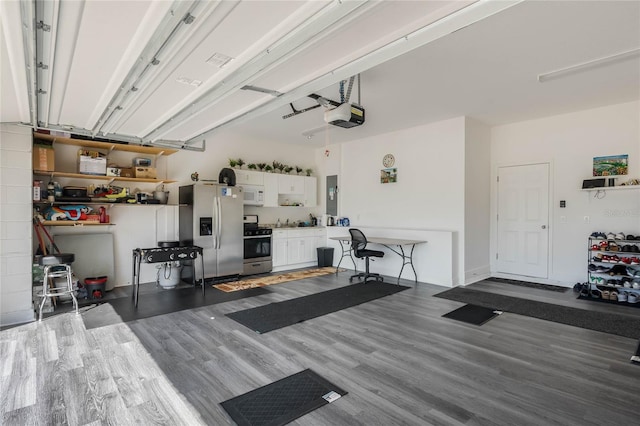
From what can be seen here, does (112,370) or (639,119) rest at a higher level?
(639,119)

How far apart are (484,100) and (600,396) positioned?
3930mm

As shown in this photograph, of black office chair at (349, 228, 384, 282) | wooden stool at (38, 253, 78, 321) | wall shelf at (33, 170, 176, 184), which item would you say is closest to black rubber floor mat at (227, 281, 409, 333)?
black office chair at (349, 228, 384, 282)

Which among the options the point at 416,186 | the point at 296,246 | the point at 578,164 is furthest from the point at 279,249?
the point at 578,164

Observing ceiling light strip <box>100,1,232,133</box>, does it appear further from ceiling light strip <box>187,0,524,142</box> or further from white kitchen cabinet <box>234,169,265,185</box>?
white kitchen cabinet <box>234,169,265,185</box>

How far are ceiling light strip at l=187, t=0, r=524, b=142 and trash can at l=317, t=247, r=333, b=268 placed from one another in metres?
4.65

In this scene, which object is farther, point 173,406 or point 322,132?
point 322,132

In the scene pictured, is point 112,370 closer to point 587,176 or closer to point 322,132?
point 322,132

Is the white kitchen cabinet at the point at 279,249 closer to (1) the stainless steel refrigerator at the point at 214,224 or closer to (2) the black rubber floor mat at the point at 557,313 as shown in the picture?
(1) the stainless steel refrigerator at the point at 214,224

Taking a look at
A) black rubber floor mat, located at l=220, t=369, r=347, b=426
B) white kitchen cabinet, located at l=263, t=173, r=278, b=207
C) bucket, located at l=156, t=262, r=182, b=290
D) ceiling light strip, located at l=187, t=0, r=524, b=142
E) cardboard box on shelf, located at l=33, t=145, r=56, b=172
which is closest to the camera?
ceiling light strip, located at l=187, t=0, r=524, b=142

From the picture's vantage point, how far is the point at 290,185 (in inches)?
303

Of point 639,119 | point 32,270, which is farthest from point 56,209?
point 639,119

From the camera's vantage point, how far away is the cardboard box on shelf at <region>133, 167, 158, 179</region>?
549cm

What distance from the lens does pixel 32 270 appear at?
163 inches

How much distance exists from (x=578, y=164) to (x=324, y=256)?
16.5ft
